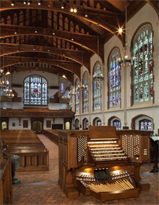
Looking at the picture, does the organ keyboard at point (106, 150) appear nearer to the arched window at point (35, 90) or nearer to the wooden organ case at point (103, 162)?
the wooden organ case at point (103, 162)

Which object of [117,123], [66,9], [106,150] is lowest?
[106,150]

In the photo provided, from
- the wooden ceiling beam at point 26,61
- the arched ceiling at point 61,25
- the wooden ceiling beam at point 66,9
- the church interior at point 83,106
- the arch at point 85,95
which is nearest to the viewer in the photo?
the church interior at point 83,106

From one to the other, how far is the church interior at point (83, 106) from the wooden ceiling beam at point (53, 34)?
0.23 ft

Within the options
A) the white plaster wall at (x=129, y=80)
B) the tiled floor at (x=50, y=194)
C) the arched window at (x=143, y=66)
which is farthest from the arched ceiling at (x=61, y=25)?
the tiled floor at (x=50, y=194)

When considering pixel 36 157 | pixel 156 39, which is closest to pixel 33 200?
pixel 36 157

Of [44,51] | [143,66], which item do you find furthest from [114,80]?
[44,51]

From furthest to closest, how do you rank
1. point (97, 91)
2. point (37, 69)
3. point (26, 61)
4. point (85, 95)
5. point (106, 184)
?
point (37, 69) < point (85, 95) < point (26, 61) < point (97, 91) < point (106, 184)

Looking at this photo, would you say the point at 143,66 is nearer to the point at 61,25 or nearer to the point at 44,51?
the point at 61,25

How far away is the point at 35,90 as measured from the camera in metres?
28.9

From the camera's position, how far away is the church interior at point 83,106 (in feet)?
15.7

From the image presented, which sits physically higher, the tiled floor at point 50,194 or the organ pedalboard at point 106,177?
the organ pedalboard at point 106,177

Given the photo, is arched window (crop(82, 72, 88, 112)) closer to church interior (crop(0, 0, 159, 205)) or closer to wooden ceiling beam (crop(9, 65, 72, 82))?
church interior (crop(0, 0, 159, 205))

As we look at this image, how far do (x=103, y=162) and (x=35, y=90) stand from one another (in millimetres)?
25232

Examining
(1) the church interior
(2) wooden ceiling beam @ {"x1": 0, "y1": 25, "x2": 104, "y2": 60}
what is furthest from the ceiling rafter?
(2) wooden ceiling beam @ {"x1": 0, "y1": 25, "x2": 104, "y2": 60}
